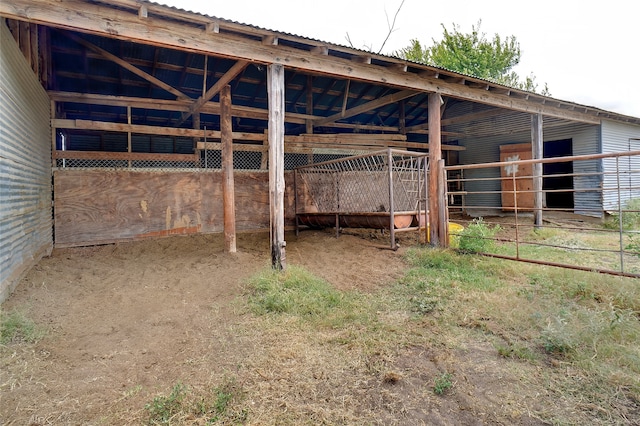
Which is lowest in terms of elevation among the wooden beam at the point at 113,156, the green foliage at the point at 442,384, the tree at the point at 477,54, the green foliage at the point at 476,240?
the green foliage at the point at 442,384

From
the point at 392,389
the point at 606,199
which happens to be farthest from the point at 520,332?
the point at 606,199

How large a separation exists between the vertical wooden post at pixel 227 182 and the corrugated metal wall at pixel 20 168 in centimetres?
271

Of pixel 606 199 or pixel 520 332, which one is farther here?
pixel 606 199

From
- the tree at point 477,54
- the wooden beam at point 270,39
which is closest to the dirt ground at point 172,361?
the wooden beam at point 270,39

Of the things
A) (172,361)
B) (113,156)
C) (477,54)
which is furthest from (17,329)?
(477,54)

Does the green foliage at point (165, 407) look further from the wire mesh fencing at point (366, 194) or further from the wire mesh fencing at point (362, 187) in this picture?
the wire mesh fencing at point (362, 187)

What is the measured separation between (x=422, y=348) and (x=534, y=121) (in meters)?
8.71

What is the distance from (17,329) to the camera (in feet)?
9.97

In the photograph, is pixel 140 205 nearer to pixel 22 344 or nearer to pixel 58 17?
pixel 58 17

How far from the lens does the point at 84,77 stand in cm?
699

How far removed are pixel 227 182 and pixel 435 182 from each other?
13.1ft

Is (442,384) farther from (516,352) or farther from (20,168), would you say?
(20,168)

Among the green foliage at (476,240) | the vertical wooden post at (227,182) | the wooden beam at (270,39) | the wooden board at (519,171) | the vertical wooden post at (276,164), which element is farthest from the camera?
the wooden board at (519,171)

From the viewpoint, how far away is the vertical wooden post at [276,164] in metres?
4.91
